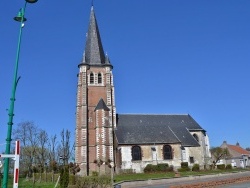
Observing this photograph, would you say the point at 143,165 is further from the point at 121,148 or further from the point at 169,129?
Answer: the point at 169,129

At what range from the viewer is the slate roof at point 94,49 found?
51053 mm

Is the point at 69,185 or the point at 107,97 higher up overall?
the point at 107,97

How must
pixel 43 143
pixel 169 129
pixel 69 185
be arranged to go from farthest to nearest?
pixel 43 143
pixel 169 129
pixel 69 185

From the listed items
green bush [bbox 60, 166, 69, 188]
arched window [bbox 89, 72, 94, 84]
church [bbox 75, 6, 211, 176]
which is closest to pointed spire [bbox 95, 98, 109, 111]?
church [bbox 75, 6, 211, 176]

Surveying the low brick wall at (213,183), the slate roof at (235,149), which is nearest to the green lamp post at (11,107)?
the low brick wall at (213,183)

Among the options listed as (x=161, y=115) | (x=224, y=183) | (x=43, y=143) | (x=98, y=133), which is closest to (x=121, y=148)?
(x=98, y=133)

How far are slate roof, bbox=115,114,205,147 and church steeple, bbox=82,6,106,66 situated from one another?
10.5 m

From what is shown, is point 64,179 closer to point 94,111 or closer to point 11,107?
point 11,107

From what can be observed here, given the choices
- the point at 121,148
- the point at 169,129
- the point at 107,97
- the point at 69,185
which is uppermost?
the point at 107,97

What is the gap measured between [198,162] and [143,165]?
9.86 meters

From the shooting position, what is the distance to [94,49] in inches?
2051

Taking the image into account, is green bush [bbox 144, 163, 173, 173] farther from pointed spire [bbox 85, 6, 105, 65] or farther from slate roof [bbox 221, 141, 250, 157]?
slate roof [bbox 221, 141, 250, 157]

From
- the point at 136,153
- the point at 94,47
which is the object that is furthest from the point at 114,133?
the point at 94,47

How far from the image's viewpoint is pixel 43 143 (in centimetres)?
5438
